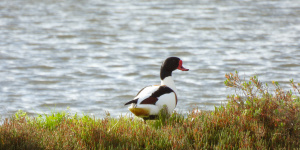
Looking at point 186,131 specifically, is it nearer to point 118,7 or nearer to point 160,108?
point 160,108

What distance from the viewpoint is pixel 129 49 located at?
17938 millimetres

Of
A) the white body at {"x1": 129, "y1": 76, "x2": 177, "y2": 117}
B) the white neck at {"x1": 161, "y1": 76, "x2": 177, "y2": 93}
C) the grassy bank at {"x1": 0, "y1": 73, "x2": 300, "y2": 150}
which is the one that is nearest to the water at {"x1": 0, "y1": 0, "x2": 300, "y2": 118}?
the white neck at {"x1": 161, "y1": 76, "x2": 177, "y2": 93}

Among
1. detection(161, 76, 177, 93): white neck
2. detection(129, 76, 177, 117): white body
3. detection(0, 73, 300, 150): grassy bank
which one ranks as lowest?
detection(0, 73, 300, 150): grassy bank

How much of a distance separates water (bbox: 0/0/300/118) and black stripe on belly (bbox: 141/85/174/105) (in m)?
2.61

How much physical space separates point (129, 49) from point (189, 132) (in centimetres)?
1140

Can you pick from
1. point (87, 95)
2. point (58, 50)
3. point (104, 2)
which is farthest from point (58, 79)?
point (104, 2)

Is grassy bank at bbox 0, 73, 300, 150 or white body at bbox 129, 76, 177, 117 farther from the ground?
white body at bbox 129, 76, 177, 117

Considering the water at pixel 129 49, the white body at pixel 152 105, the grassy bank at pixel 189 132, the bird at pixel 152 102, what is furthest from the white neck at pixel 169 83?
the water at pixel 129 49

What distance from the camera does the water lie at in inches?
474

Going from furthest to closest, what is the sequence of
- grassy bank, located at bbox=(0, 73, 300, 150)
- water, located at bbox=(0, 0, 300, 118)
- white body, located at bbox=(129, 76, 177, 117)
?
water, located at bbox=(0, 0, 300, 118)
white body, located at bbox=(129, 76, 177, 117)
grassy bank, located at bbox=(0, 73, 300, 150)

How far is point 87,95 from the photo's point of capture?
12.0 metres

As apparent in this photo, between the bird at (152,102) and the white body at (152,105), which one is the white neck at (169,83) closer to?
the bird at (152,102)

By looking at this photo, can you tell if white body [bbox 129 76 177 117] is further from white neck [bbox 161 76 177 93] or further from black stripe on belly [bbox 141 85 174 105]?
white neck [bbox 161 76 177 93]

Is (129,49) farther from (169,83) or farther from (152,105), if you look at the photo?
(152,105)
